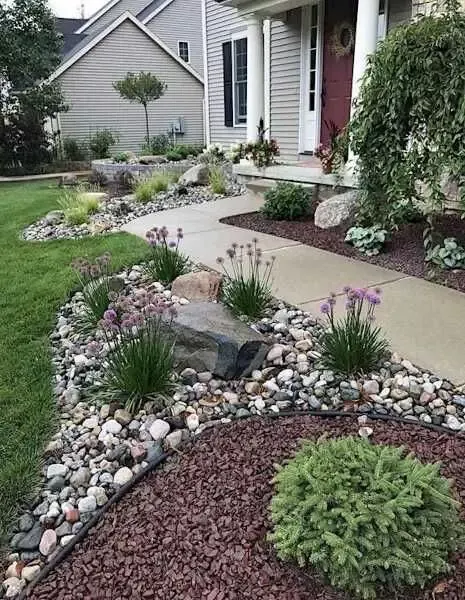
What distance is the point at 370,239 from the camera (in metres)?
4.91

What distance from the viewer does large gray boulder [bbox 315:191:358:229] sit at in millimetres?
5781

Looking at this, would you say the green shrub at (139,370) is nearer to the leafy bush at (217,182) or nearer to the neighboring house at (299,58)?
the neighboring house at (299,58)

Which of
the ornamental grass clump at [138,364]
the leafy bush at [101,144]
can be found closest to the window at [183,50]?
the leafy bush at [101,144]

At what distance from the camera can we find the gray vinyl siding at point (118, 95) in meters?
18.6

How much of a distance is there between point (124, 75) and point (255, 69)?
41.8 ft

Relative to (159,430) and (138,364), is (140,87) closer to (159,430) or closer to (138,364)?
(138,364)

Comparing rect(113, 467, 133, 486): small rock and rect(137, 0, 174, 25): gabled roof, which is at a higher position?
rect(137, 0, 174, 25): gabled roof

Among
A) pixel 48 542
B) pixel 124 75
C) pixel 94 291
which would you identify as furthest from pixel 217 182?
pixel 124 75

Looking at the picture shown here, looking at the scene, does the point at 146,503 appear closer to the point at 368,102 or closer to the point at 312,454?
the point at 312,454

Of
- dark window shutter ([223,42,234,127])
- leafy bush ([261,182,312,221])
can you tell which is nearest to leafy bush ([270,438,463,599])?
leafy bush ([261,182,312,221])

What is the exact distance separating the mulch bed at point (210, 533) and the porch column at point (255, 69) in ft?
23.3

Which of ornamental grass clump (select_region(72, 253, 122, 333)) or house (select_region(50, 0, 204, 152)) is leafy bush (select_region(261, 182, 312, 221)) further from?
house (select_region(50, 0, 204, 152))

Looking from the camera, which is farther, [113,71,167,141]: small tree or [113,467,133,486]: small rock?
[113,71,167,141]: small tree

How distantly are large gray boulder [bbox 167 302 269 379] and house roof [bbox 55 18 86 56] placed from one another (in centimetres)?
2159
